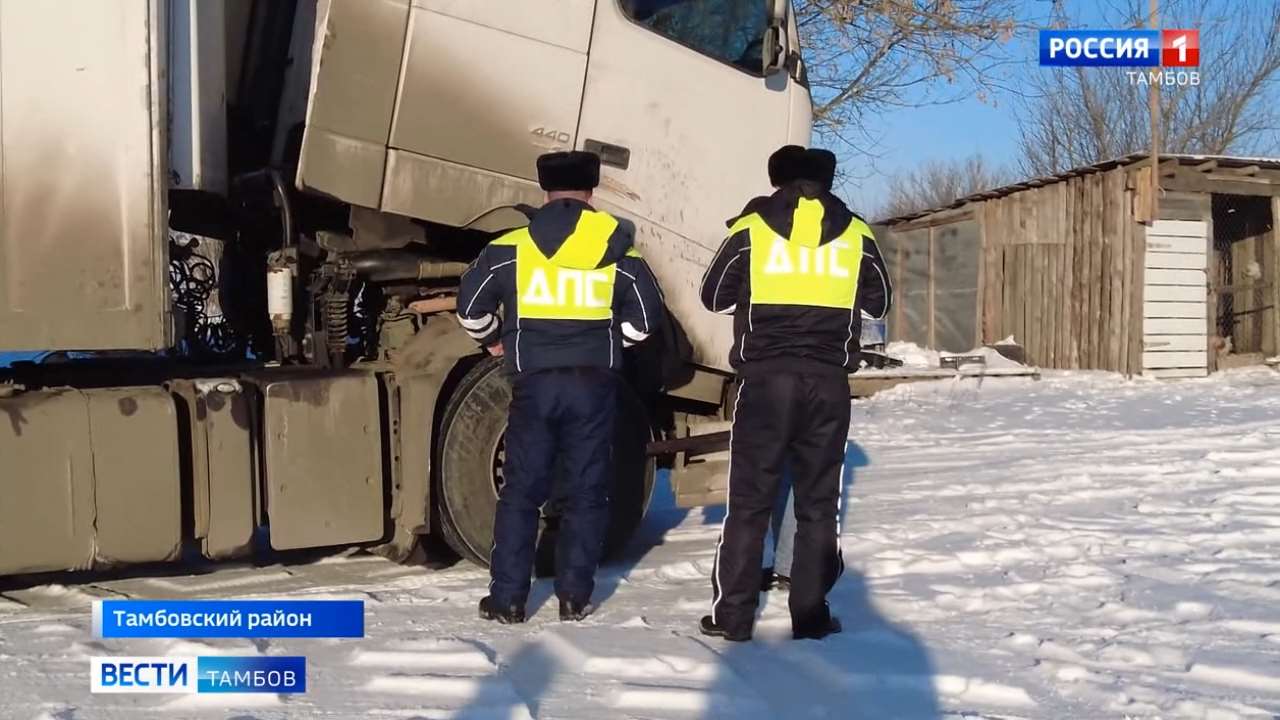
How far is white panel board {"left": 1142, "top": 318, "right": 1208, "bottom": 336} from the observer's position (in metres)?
16.9

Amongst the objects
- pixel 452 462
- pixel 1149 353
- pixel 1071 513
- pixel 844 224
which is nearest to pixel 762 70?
pixel 844 224

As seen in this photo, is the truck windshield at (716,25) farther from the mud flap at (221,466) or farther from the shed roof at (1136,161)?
the shed roof at (1136,161)

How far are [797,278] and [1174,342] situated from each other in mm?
14621

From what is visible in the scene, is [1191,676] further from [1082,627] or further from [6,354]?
[6,354]

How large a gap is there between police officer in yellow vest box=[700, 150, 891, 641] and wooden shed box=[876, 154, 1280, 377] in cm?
1409

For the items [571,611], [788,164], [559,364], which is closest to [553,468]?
[559,364]

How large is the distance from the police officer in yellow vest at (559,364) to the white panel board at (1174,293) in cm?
1435

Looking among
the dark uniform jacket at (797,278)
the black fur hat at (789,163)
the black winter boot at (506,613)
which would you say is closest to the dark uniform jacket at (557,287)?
the dark uniform jacket at (797,278)

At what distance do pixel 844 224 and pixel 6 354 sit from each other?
3.44 metres

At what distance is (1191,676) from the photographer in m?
3.80

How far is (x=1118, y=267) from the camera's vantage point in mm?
17203

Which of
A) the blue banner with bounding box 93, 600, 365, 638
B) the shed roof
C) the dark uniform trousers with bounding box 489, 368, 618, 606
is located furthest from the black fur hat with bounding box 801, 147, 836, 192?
the shed roof

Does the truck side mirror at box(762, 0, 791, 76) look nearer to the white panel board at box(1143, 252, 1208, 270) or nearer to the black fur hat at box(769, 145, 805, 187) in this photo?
the black fur hat at box(769, 145, 805, 187)

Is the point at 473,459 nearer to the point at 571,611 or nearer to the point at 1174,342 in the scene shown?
the point at 571,611
